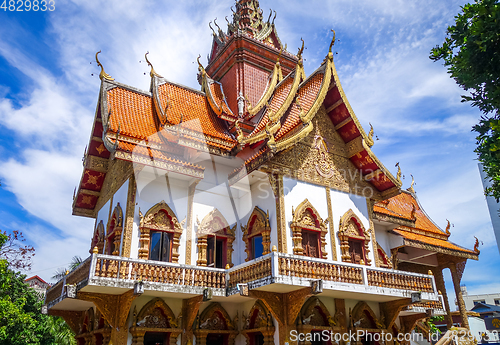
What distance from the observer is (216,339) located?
33.3 ft

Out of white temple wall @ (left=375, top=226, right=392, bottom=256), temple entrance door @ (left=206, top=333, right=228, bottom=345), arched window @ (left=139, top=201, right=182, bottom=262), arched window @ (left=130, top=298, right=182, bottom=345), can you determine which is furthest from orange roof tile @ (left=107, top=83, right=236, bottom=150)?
white temple wall @ (left=375, top=226, right=392, bottom=256)

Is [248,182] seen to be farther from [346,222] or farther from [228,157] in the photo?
[346,222]

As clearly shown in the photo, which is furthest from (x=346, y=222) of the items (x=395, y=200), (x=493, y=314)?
(x=493, y=314)

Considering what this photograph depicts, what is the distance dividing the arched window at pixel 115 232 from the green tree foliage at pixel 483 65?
305 inches

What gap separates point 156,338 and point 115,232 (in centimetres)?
271

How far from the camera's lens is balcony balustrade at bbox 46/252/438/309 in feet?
27.1

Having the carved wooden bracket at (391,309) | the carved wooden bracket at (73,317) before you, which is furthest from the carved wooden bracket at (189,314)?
the carved wooden bracket at (391,309)

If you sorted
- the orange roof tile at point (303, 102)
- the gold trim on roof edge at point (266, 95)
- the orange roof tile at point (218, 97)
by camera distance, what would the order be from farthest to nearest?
1. the orange roof tile at point (218, 97)
2. the gold trim on roof edge at point (266, 95)
3. the orange roof tile at point (303, 102)

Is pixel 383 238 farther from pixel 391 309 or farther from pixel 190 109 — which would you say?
pixel 190 109

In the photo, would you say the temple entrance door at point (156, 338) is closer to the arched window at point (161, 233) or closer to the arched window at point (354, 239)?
the arched window at point (161, 233)

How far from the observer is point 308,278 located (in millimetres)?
8500

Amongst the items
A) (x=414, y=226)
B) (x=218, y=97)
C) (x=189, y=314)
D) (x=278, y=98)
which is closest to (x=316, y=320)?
(x=189, y=314)

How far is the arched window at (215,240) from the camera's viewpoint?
1040cm

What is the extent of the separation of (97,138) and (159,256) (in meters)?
4.63
